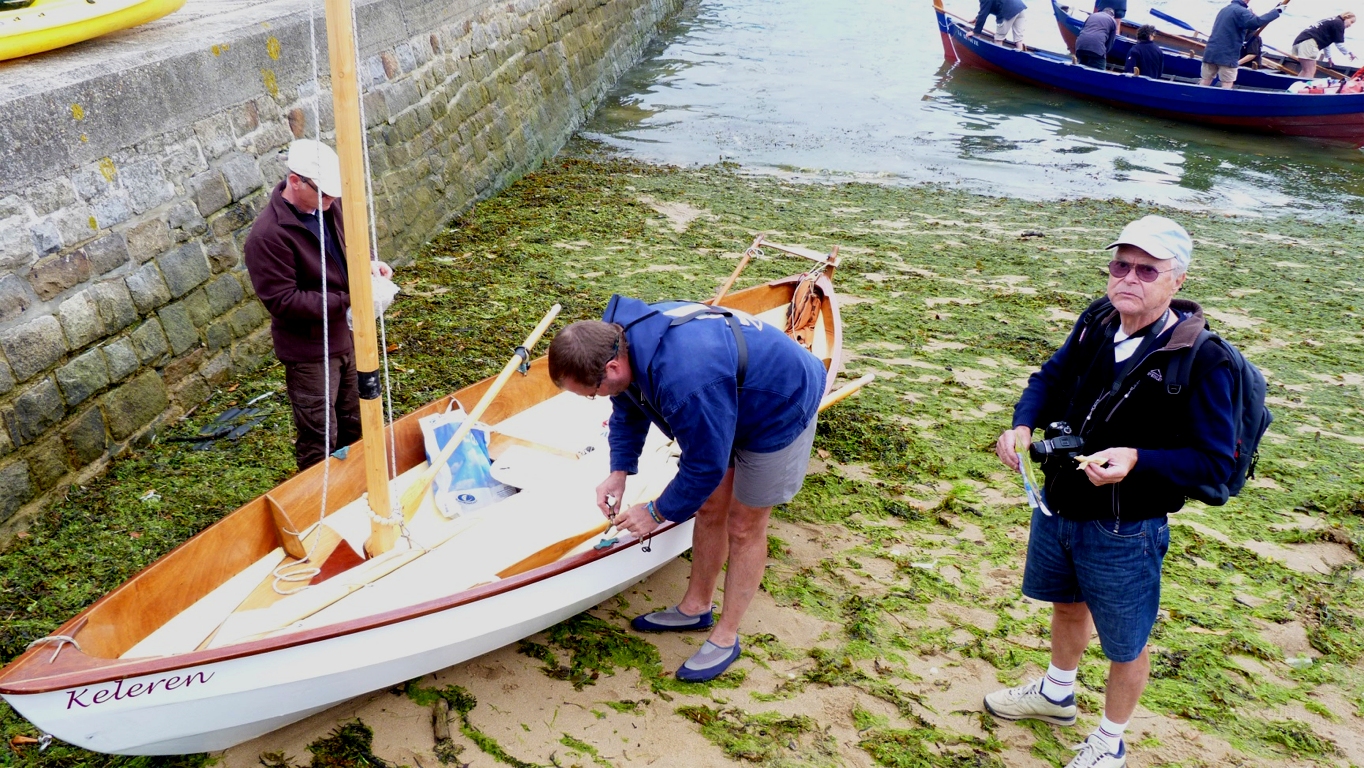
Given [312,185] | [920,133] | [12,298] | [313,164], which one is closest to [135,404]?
[12,298]

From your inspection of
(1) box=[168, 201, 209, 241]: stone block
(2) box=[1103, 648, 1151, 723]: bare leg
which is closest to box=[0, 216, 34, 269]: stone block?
(1) box=[168, 201, 209, 241]: stone block

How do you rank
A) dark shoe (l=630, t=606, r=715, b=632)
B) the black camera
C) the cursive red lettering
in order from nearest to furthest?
the cursive red lettering → the black camera → dark shoe (l=630, t=606, r=715, b=632)

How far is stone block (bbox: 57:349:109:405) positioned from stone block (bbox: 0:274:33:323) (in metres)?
0.40

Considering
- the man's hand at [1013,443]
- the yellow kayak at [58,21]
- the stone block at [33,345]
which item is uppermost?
the yellow kayak at [58,21]

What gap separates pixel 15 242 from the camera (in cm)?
473

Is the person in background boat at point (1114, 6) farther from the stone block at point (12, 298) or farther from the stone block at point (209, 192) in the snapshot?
the stone block at point (12, 298)

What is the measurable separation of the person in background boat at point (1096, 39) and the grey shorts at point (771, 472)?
60.5 ft

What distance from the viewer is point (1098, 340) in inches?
123

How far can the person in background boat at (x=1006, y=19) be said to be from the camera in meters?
20.7

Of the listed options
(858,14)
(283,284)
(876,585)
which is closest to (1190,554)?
(876,585)

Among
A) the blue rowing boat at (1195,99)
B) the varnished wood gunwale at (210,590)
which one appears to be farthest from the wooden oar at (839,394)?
the blue rowing boat at (1195,99)

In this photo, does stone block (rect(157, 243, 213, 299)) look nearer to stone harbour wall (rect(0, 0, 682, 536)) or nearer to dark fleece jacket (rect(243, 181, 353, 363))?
stone harbour wall (rect(0, 0, 682, 536))

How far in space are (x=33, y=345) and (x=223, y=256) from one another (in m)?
1.73

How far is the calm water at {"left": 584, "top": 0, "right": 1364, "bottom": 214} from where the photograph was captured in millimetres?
13984
